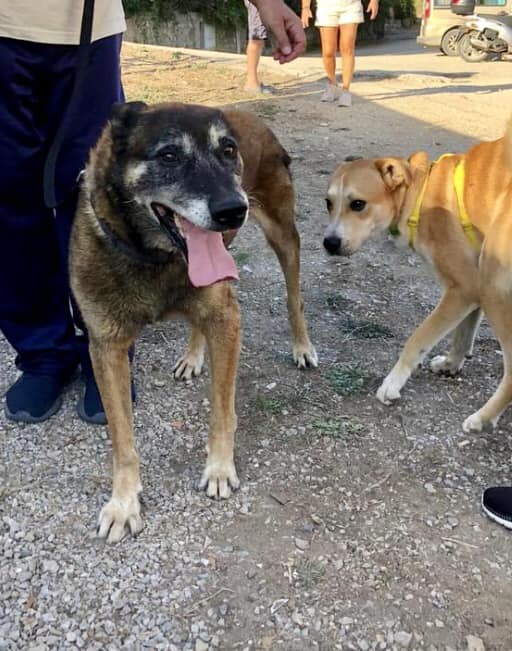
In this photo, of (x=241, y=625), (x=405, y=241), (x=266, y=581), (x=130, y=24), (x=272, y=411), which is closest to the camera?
(x=241, y=625)

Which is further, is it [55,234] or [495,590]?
[55,234]

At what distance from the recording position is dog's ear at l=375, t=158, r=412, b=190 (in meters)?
3.29

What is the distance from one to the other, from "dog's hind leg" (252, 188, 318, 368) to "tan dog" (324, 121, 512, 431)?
0.66 feet

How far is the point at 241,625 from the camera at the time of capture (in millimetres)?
2070

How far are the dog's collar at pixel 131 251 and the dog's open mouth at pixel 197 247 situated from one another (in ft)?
0.36

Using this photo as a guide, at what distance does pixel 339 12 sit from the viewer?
813 cm

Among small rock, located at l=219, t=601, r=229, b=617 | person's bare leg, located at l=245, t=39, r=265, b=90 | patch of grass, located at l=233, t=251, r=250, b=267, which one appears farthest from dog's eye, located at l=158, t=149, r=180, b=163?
person's bare leg, located at l=245, t=39, r=265, b=90

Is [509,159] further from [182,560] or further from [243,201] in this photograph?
[182,560]

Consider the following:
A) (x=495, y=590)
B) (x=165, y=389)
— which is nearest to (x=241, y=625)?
(x=495, y=590)

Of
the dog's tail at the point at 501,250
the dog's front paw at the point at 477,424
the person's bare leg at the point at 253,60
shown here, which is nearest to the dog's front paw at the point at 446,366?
the dog's front paw at the point at 477,424

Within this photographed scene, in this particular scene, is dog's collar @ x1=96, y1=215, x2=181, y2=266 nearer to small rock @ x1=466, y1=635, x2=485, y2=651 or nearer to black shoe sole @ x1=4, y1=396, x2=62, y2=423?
black shoe sole @ x1=4, y1=396, x2=62, y2=423

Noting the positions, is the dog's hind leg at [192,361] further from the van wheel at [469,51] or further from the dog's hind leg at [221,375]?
the van wheel at [469,51]

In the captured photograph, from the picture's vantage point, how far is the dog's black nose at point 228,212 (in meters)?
2.10

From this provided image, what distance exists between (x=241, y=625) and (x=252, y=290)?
93.7 inches
